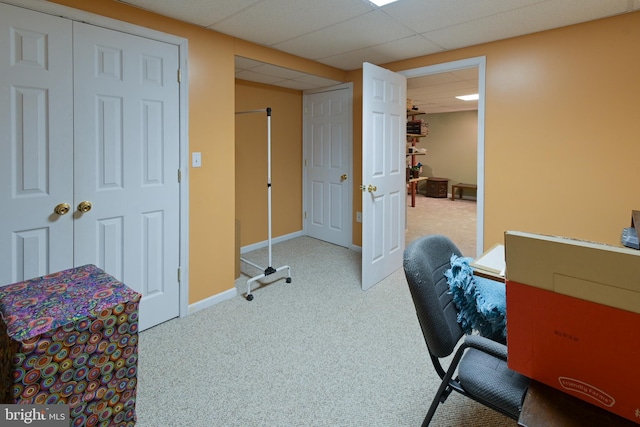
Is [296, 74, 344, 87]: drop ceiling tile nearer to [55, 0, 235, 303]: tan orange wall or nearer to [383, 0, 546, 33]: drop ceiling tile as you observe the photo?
[55, 0, 235, 303]: tan orange wall

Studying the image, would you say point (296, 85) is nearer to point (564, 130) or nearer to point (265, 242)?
point (265, 242)

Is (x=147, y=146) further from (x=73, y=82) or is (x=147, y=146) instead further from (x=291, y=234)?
(x=291, y=234)

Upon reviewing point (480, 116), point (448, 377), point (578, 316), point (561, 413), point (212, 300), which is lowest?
point (212, 300)

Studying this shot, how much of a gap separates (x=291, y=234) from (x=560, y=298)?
4.41 metres

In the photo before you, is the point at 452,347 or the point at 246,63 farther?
the point at 246,63

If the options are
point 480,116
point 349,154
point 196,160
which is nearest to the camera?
point 196,160

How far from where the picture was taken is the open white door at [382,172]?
3113 mm

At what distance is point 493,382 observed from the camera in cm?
124

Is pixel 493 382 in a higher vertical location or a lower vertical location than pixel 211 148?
lower

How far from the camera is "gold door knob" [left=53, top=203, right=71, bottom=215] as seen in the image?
205 cm

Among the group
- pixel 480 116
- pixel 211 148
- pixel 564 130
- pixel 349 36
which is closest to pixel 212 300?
pixel 211 148

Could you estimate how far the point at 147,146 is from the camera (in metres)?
2.43
